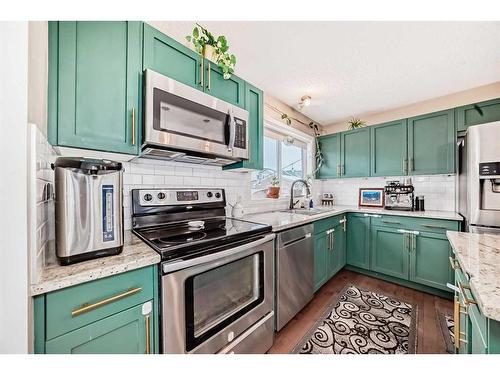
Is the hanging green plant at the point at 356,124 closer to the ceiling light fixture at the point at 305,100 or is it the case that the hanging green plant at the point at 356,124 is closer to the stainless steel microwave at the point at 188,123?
the ceiling light fixture at the point at 305,100

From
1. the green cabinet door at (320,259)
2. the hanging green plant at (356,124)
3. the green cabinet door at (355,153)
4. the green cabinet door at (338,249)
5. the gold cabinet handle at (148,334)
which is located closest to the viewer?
the gold cabinet handle at (148,334)

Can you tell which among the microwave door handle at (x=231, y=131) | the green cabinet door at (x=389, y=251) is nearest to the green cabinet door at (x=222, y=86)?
the microwave door handle at (x=231, y=131)

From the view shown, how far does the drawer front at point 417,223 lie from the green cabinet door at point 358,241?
0.48 feet

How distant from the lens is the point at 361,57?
1852 mm

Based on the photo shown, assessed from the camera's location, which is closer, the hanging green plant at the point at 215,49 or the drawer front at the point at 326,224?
the hanging green plant at the point at 215,49

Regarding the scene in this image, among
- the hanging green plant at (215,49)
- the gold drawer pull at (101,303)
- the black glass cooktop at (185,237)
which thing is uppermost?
the hanging green plant at (215,49)

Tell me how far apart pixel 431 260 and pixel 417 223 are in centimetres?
41

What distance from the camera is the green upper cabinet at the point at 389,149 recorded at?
2.64 metres

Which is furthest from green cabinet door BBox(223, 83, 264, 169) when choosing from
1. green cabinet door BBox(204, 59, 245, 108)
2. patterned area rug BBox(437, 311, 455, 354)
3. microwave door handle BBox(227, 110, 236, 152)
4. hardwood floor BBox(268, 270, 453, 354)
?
patterned area rug BBox(437, 311, 455, 354)

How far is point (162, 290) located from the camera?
870 mm

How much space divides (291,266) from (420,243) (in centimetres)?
168

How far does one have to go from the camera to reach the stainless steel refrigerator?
181 centimetres

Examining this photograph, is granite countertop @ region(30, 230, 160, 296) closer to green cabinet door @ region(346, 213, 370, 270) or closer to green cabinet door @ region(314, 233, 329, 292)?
green cabinet door @ region(314, 233, 329, 292)

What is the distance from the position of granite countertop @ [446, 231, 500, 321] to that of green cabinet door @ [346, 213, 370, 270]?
145 centimetres
